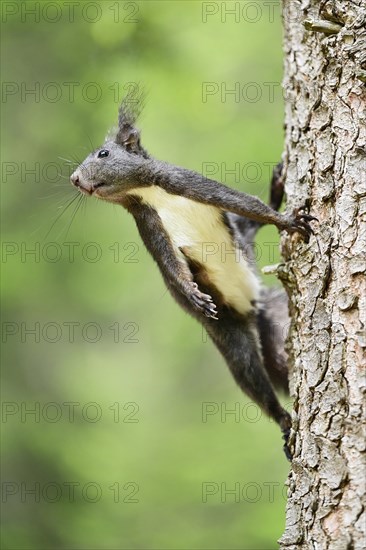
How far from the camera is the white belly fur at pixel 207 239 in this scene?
4.10 metres

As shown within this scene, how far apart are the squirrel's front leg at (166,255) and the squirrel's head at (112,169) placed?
0.40 ft

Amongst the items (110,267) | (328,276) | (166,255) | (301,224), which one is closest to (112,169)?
(166,255)

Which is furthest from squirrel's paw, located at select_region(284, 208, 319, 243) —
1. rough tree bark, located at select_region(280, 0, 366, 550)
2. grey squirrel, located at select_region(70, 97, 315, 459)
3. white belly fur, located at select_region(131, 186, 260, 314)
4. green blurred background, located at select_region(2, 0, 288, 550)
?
green blurred background, located at select_region(2, 0, 288, 550)

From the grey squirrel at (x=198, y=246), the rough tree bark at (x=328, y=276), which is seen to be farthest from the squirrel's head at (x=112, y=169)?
the rough tree bark at (x=328, y=276)

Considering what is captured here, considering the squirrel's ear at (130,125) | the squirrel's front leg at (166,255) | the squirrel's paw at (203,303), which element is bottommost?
the squirrel's paw at (203,303)

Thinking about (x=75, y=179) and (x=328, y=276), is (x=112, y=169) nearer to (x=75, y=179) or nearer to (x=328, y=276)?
(x=75, y=179)

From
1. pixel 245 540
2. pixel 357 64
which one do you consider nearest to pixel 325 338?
pixel 357 64

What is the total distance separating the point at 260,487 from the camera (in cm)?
581

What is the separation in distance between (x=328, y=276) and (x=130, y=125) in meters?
1.72

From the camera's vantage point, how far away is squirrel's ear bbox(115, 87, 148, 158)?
4.32 m

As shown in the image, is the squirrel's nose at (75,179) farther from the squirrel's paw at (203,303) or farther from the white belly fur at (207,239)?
the squirrel's paw at (203,303)

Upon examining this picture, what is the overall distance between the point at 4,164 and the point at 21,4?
1317 millimetres

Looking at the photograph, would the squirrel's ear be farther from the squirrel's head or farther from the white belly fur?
the white belly fur

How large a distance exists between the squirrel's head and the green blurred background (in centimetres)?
106
